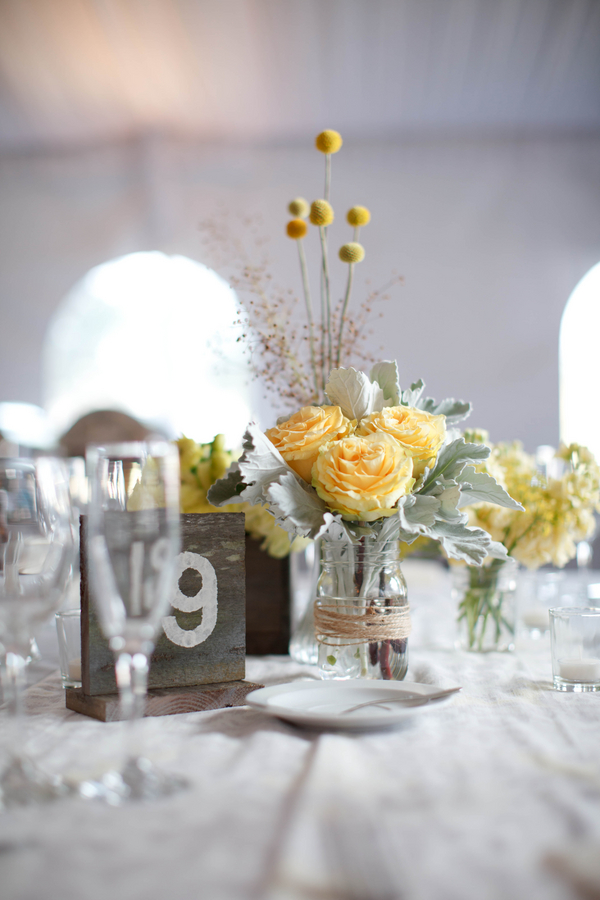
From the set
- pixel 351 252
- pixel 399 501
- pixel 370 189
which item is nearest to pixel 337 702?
pixel 399 501

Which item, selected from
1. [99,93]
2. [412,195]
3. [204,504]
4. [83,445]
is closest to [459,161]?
[412,195]

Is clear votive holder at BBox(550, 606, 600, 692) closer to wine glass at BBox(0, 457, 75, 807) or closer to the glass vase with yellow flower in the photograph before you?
Answer: the glass vase with yellow flower

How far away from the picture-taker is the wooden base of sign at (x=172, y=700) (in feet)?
2.27

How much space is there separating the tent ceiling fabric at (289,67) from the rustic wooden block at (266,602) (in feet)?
10.7

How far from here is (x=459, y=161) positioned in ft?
16.1

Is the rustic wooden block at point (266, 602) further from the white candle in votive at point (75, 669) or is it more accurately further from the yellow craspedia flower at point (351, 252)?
the yellow craspedia flower at point (351, 252)

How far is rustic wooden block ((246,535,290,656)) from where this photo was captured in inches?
42.2

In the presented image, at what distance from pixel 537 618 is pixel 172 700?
74 cm

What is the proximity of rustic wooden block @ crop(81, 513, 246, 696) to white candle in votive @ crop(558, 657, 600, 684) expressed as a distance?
36 cm

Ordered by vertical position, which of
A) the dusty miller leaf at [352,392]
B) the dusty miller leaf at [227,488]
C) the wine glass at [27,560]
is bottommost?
the wine glass at [27,560]

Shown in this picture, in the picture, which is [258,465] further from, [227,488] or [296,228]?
[296,228]

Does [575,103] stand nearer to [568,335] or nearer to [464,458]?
[568,335]

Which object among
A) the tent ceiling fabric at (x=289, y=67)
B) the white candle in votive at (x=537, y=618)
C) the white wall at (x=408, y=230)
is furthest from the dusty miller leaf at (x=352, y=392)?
the white wall at (x=408, y=230)

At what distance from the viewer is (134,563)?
1.67ft
